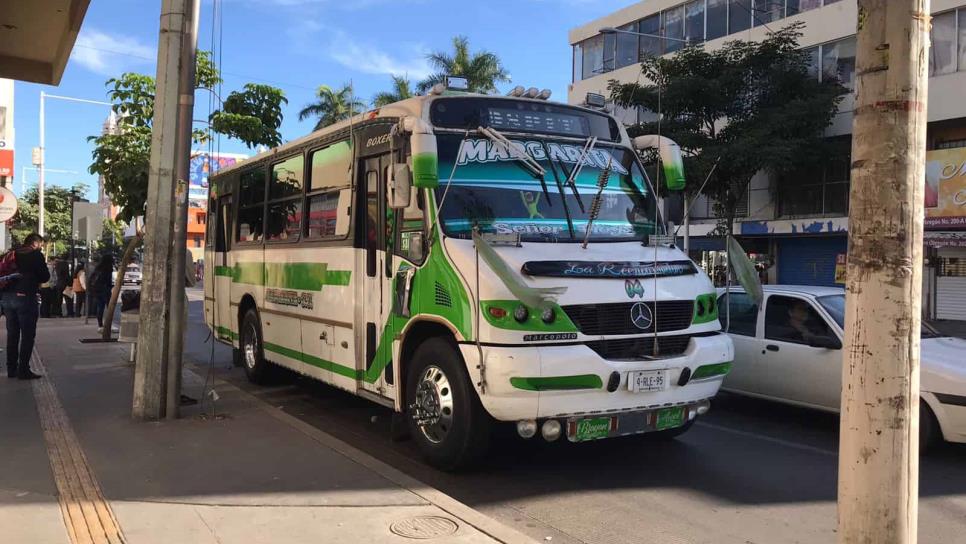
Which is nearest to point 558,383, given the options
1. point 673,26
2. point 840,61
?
point 840,61

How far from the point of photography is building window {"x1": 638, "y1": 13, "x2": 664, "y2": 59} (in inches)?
1186

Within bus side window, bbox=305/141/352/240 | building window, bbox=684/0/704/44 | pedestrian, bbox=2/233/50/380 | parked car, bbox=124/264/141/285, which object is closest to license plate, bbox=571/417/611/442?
bus side window, bbox=305/141/352/240

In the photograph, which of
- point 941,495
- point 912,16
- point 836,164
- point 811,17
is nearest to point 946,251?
point 836,164

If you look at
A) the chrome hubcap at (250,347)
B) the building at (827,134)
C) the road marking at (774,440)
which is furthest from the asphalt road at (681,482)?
the building at (827,134)

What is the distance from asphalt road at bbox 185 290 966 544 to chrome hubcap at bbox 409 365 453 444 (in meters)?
0.36

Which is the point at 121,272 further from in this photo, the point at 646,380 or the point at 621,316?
the point at 646,380

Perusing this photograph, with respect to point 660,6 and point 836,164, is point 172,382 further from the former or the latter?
point 660,6

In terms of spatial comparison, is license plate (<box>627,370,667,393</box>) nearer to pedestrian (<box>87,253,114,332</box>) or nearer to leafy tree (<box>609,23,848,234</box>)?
pedestrian (<box>87,253,114,332</box>)

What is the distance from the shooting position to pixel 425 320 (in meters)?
5.81

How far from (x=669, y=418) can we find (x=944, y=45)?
21.9 m

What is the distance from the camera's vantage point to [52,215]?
47.3m

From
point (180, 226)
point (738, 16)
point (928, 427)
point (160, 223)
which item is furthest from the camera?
point (738, 16)

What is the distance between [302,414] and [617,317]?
428cm

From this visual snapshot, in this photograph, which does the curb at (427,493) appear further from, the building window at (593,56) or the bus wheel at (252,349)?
the building window at (593,56)
